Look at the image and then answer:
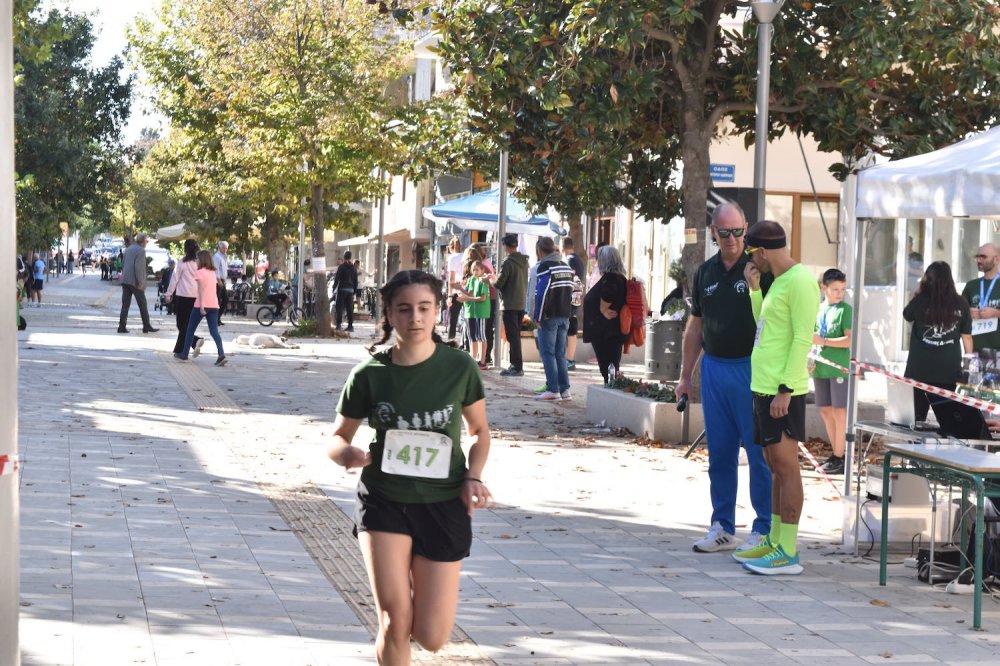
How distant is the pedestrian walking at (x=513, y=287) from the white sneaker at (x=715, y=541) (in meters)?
11.8

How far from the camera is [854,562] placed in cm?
851

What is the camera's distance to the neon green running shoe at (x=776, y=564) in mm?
8023

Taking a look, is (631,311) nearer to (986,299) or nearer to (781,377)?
(986,299)

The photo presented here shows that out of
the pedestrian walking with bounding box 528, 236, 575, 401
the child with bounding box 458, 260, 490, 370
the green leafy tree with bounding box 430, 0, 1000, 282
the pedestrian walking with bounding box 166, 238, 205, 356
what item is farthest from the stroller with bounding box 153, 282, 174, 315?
the green leafy tree with bounding box 430, 0, 1000, 282

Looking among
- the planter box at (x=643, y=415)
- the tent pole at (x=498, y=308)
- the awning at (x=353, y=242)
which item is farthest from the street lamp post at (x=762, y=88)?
the awning at (x=353, y=242)

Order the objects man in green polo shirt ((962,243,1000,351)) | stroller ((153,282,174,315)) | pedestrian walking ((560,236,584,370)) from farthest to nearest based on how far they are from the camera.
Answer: stroller ((153,282,174,315))
pedestrian walking ((560,236,584,370))
man in green polo shirt ((962,243,1000,351))

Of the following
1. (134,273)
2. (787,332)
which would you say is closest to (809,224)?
(134,273)

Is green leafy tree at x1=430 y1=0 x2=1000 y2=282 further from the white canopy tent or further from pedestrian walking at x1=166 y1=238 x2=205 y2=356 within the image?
pedestrian walking at x1=166 y1=238 x2=205 y2=356

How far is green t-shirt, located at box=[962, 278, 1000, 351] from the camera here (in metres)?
11.6

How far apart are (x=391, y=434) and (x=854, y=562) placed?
4.38 m

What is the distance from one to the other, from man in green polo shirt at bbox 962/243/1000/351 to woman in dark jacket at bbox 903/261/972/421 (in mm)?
723

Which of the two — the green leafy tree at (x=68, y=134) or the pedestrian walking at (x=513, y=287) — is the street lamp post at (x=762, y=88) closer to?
the pedestrian walking at (x=513, y=287)

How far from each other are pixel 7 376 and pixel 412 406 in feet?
4.04

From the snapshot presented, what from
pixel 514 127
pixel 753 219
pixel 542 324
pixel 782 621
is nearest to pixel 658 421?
pixel 753 219
